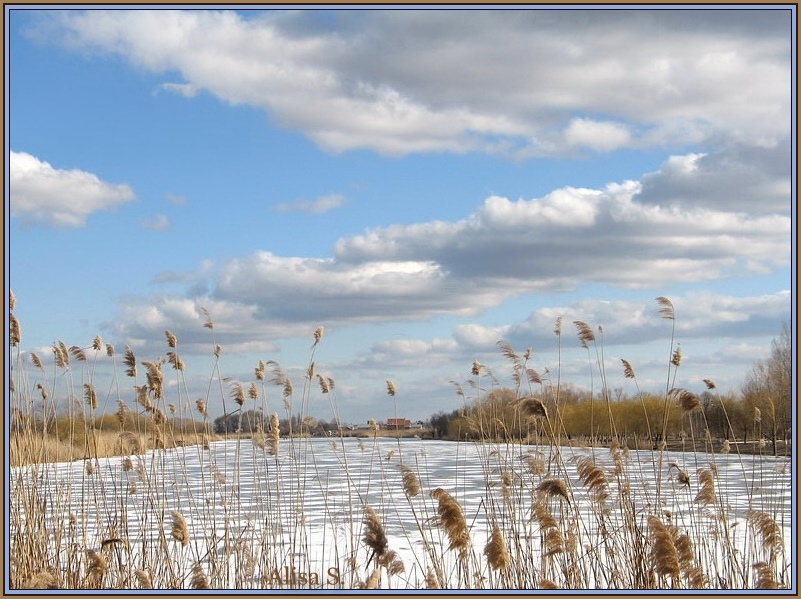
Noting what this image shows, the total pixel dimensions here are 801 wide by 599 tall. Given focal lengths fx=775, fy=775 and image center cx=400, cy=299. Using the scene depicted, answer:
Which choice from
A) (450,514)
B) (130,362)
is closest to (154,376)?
(130,362)

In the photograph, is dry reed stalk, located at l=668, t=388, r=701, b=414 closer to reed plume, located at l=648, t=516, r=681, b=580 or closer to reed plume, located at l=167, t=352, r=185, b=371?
reed plume, located at l=648, t=516, r=681, b=580

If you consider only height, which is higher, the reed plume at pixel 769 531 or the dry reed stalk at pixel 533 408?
the dry reed stalk at pixel 533 408

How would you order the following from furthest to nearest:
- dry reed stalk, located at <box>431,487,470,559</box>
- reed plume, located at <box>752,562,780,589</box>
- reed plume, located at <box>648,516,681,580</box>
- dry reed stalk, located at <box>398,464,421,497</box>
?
dry reed stalk, located at <box>398,464,421,497</box> < reed plume, located at <box>752,562,780,589</box> < reed plume, located at <box>648,516,681,580</box> < dry reed stalk, located at <box>431,487,470,559</box>

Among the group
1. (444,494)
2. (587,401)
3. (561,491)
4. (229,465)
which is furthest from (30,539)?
(587,401)

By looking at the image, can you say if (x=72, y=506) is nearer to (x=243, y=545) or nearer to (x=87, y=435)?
(x=87, y=435)

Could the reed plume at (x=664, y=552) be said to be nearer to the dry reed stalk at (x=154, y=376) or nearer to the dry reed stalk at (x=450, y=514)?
the dry reed stalk at (x=450, y=514)

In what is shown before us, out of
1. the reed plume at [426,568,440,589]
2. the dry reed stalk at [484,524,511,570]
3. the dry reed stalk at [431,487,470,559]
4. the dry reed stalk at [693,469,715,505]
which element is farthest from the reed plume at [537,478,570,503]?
the dry reed stalk at [693,469,715,505]

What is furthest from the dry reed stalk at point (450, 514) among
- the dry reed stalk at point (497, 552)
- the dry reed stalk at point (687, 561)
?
the dry reed stalk at point (687, 561)

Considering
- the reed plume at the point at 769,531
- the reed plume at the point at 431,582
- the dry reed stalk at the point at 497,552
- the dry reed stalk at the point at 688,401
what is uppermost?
the dry reed stalk at the point at 688,401

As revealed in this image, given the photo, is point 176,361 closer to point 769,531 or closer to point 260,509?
point 260,509

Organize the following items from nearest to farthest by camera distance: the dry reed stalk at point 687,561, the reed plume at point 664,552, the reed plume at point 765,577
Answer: the reed plume at point 664,552, the dry reed stalk at point 687,561, the reed plume at point 765,577

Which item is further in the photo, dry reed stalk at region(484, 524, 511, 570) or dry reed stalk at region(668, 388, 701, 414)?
dry reed stalk at region(668, 388, 701, 414)

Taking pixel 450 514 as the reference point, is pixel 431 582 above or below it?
below

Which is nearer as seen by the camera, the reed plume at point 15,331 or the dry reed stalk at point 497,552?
the dry reed stalk at point 497,552
